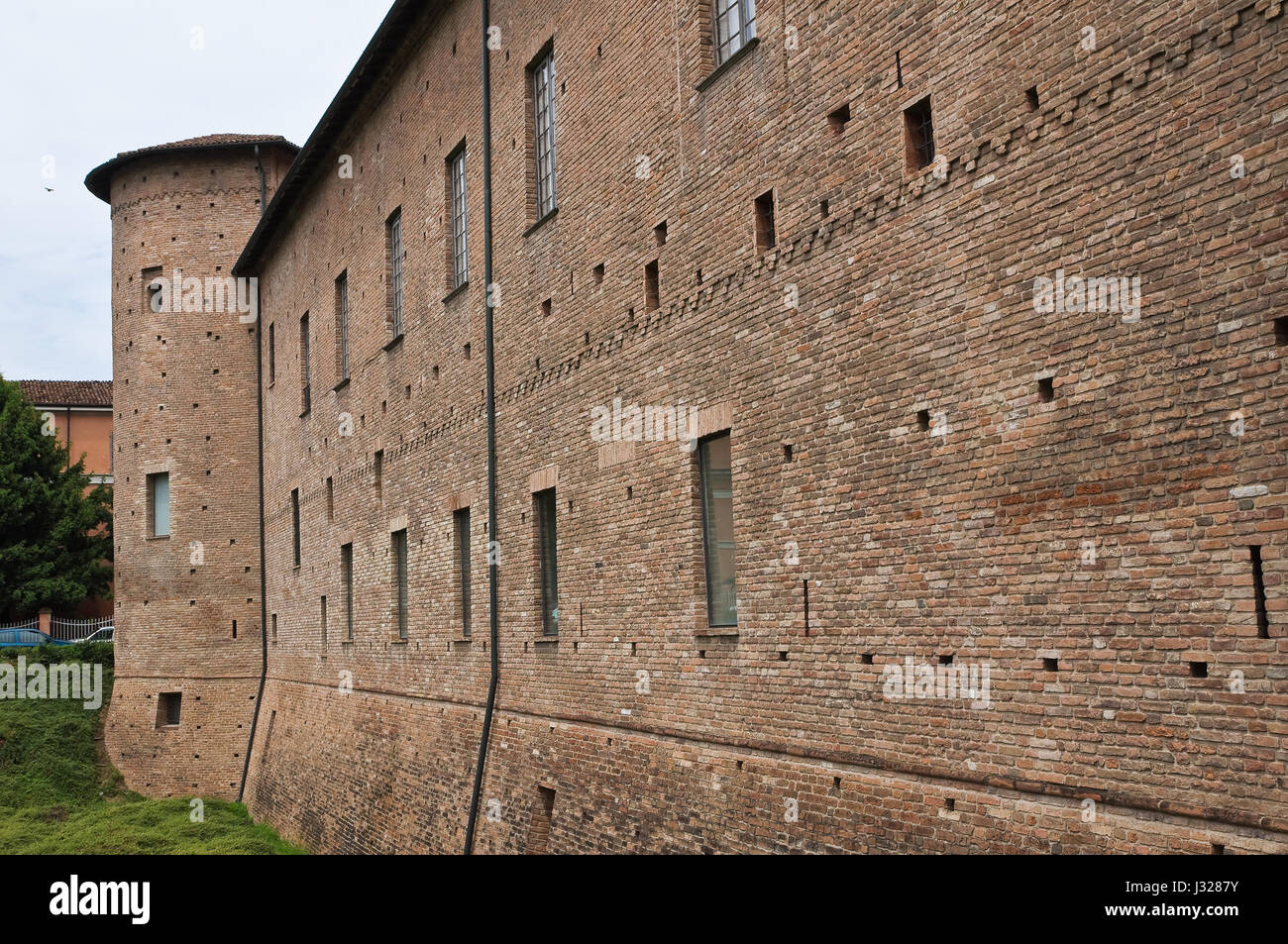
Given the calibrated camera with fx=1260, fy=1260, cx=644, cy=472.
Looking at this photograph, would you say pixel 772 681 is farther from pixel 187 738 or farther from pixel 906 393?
pixel 187 738

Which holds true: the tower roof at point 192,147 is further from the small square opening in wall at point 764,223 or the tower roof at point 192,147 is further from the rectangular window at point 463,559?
the small square opening in wall at point 764,223

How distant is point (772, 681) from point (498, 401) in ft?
19.7

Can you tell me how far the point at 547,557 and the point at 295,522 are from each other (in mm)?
11700

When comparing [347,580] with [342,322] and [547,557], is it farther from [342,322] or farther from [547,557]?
[547,557]

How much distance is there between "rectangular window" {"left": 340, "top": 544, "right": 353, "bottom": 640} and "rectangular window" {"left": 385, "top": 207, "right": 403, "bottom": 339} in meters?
3.81

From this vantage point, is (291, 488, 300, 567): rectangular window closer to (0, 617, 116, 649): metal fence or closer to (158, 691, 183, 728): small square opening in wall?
(158, 691, 183, 728): small square opening in wall

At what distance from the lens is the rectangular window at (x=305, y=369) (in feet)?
73.4

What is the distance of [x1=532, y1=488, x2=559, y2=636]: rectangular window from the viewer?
12.5m

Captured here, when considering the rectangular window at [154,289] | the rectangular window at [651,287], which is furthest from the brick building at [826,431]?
the rectangular window at [154,289]

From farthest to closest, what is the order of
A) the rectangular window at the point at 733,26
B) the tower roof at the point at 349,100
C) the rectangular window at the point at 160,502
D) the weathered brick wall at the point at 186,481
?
the rectangular window at the point at 160,502 < the weathered brick wall at the point at 186,481 < the tower roof at the point at 349,100 < the rectangular window at the point at 733,26

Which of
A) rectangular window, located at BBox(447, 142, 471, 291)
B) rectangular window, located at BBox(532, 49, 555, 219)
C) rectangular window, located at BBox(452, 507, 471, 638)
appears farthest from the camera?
rectangular window, located at BBox(447, 142, 471, 291)

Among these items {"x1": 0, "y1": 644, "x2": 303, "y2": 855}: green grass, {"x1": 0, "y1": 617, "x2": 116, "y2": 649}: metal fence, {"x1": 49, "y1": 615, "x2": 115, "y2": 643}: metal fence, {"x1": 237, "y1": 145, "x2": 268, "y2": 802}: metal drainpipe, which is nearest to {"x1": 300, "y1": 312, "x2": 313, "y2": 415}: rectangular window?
{"x1": 237, "y1": 145, "x2": 268, "y2": 802}: metal drainpipe

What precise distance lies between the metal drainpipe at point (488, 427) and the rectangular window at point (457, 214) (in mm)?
1226

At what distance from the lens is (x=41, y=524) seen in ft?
120
